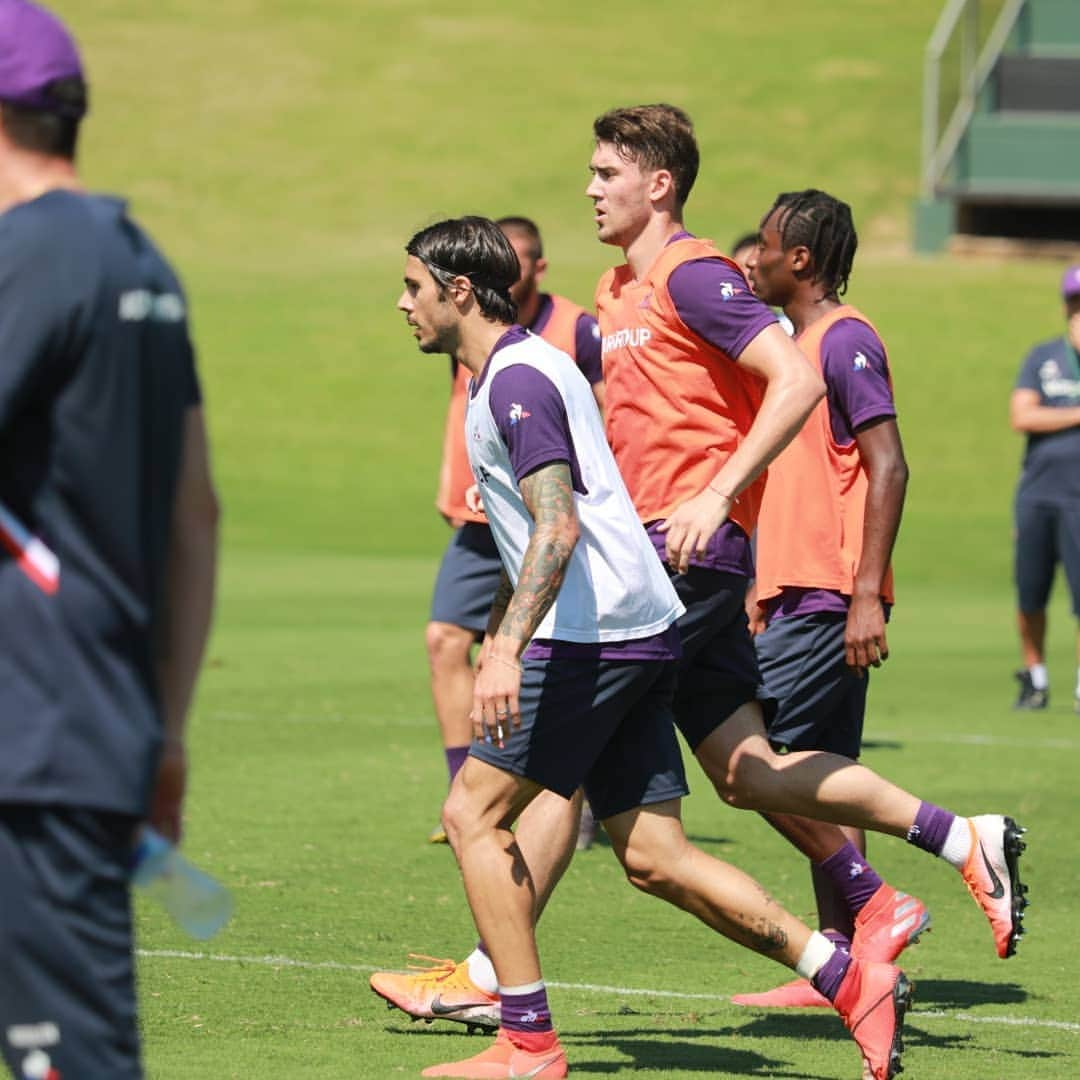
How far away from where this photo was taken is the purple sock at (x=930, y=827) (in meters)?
6.79

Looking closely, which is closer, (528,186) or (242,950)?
(242,950)

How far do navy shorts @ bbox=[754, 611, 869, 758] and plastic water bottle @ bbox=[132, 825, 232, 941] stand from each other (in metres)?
3.60

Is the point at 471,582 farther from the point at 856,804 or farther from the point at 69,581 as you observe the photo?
the point at 69,581

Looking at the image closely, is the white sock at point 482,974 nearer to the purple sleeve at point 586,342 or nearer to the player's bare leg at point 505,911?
the player's bare leg at point 505,911

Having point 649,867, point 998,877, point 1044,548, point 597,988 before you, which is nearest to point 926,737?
point 1044,548

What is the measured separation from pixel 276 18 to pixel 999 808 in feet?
155

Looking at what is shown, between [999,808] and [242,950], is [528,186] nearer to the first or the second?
[999,808]

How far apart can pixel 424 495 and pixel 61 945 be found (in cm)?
2643

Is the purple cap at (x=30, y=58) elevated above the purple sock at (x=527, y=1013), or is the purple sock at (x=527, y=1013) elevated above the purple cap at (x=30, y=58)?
the purple cap at (x=30, y=58)

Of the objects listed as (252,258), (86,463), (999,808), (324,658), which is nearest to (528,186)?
(252,258)

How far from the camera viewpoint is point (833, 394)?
721 cm

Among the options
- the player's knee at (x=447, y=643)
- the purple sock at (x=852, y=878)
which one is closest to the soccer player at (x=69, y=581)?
the purple sock at (x=852, y=878)

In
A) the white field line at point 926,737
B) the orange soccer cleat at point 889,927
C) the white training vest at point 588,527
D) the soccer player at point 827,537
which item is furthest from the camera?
the white field line at point 926,737

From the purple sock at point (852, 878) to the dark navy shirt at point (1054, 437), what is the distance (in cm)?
844
